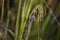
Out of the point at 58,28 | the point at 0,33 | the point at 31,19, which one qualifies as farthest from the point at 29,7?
the point at 58,28

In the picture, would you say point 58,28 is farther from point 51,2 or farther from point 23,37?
point 23,37

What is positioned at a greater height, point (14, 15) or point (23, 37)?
point (14, 15)

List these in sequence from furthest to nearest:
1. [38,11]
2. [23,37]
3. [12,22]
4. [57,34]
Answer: [12,22], [57,34], [23,37], [38,11]

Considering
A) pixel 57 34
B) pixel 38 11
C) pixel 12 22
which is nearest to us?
pixel 38 11

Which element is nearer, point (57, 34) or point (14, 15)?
point (57, 34)

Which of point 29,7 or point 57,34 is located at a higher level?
point 29,7

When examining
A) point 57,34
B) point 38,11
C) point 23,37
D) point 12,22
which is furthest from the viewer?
point 12,22

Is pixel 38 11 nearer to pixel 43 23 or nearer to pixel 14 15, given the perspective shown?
pixel 43 23

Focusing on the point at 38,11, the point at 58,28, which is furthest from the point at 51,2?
the point at 38,11

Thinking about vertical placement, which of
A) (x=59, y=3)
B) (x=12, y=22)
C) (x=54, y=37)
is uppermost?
(x=59, y=3)
